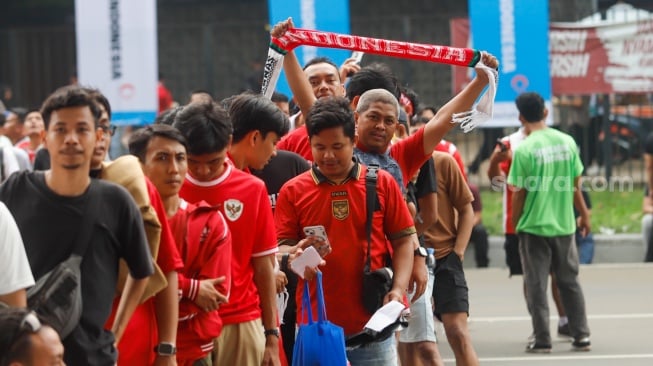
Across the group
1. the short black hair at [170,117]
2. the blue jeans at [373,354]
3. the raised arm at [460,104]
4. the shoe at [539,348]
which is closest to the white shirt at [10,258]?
the short black hair at [170,117]

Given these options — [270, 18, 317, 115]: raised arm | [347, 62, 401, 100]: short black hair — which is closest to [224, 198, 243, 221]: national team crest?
[270, 18, 317, 115]: raised arm

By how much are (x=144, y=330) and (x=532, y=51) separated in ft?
36.9

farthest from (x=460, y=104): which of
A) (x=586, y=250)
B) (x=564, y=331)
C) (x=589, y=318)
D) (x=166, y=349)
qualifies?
(x=586, y=250)

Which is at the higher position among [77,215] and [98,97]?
[98,97]

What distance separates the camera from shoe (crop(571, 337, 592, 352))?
36.5ft

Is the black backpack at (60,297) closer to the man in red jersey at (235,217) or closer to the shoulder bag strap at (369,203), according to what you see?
the man in red jersey at (235,217)

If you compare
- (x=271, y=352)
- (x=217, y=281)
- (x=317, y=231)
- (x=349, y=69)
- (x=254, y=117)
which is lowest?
(x=271, y=352)

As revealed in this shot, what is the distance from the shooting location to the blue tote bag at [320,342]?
20.3ft

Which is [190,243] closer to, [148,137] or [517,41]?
[148,137]

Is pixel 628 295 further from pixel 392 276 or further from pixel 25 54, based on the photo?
pixel 25 54

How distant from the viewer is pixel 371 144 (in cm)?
706

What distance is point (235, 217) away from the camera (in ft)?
19.7

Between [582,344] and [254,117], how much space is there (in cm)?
542

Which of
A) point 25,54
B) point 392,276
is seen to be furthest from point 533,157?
point 25,54
